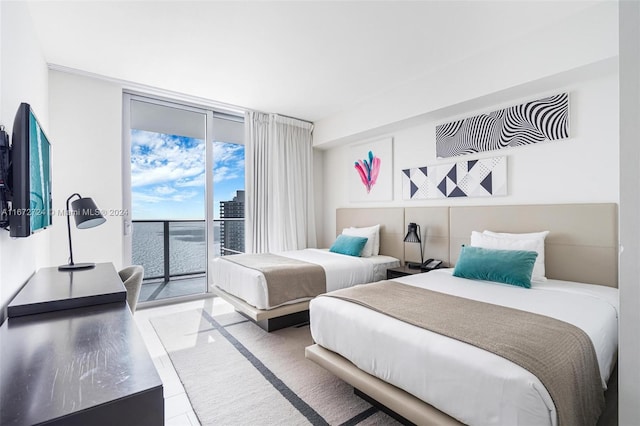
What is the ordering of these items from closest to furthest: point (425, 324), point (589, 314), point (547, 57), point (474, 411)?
point (474, 411) → point (425, 324) → point (589, 314) → point (547, 57)

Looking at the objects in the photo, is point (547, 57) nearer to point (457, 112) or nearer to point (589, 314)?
point (457, 112)

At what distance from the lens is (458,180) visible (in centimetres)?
352

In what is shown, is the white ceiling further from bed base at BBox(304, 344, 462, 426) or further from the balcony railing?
bed base at BBox(304, 344, 462, 426)

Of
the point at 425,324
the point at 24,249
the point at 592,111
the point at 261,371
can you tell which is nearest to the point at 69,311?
the point at 24,249

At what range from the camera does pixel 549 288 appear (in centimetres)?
237

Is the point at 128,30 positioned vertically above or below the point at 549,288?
above

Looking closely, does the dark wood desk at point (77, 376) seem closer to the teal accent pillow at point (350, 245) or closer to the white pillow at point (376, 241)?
the teal accent pillow at point (350, 245)

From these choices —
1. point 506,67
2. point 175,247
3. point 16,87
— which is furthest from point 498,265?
point 175,247

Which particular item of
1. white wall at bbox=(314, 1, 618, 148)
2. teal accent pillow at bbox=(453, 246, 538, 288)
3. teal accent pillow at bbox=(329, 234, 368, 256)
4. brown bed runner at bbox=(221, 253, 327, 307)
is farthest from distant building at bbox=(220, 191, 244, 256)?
teal accent pillow at bbox=(453, 246, 538, 288)

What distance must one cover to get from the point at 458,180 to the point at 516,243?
3.43 ft

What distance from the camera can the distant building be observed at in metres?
4.89

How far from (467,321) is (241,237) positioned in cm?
385

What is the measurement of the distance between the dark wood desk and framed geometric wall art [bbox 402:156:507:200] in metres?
3.33

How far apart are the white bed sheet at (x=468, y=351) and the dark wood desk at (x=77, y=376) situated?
1143 millimetres
